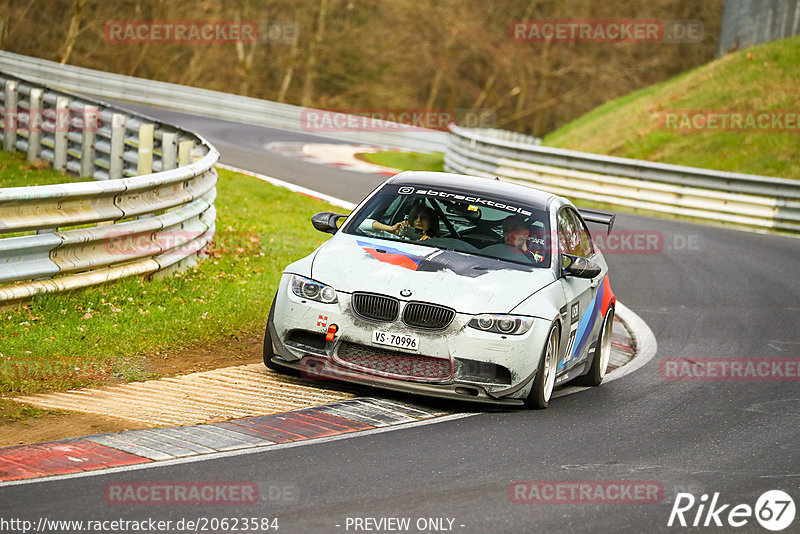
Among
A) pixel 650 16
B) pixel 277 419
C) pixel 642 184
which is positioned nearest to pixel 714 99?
pixel 642 184

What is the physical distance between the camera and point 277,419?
7.08 m

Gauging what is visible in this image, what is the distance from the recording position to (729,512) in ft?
19.3

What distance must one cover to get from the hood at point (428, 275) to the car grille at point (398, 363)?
1.29 feet

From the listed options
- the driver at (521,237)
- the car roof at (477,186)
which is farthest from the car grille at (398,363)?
the car roof at (477,186)

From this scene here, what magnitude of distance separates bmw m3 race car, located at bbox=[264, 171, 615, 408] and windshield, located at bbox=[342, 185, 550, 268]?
0.04 feet

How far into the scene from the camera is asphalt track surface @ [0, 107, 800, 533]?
5371 millimetres

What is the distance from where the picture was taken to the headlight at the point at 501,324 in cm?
768

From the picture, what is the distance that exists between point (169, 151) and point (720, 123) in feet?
63.8

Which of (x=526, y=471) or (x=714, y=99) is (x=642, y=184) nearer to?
(x=714, y=99)

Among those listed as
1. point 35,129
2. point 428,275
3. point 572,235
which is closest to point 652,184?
point 35,129

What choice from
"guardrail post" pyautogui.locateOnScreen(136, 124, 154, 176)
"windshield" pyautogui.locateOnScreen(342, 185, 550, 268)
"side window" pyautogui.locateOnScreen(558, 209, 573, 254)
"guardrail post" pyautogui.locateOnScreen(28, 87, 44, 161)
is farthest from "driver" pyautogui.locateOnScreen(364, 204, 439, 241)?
"guardrail post" pyautogui.locateOnScreen(28, 87, 44, 161)

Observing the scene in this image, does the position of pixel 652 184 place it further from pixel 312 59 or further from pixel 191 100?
pixel 312 59

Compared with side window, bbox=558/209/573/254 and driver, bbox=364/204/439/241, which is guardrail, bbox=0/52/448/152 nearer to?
side window, bbox=558/209/573/254

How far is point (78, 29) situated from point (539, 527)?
46287mm
